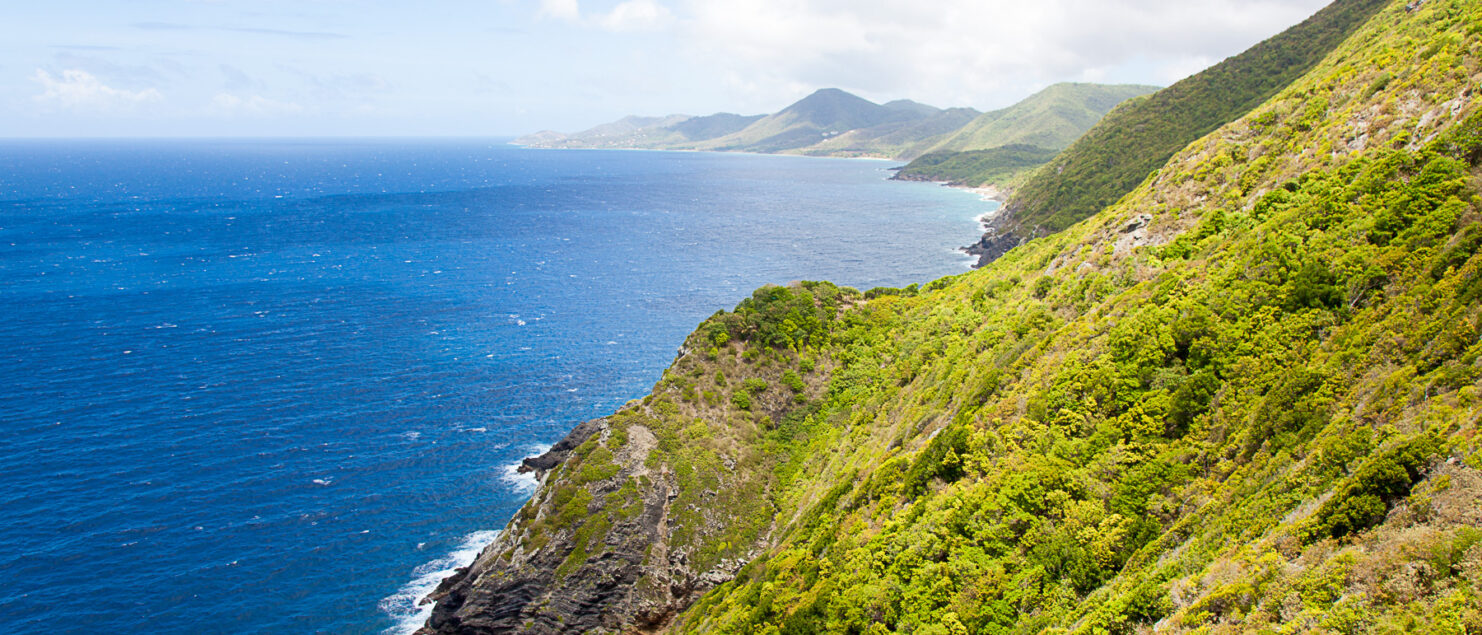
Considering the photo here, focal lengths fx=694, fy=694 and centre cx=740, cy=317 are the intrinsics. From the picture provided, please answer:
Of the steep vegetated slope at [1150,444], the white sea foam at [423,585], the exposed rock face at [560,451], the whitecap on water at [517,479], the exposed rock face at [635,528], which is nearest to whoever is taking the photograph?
the steep vegetated slope at [1150,444]

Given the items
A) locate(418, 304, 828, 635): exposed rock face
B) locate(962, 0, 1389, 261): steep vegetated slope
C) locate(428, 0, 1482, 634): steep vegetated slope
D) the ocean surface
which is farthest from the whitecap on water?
locate(962, 0, 1389, 261): steep vegetated slope

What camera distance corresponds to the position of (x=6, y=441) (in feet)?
235

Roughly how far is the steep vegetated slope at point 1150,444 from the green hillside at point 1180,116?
91421mm

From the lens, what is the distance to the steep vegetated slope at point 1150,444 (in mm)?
17375

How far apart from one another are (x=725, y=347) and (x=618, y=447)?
1754cm

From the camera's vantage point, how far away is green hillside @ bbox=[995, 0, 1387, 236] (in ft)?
490

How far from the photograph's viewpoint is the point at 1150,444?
27391mm

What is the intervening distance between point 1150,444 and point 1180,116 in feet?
564

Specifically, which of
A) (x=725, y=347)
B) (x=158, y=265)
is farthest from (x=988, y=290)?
(x=158, y=265)

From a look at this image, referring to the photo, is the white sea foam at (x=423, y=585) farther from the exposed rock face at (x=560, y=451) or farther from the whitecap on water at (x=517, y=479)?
the exposed rock face at (x=560, y=451)

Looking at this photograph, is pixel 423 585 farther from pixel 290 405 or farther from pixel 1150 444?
pixel 1150 444

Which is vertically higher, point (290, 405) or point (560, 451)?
point (290, 405)

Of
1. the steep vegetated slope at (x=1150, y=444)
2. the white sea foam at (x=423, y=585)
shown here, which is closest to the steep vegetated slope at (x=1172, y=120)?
the steep vegetated slope at (x=1150, y=444)

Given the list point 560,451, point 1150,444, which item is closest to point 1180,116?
point 560,451
